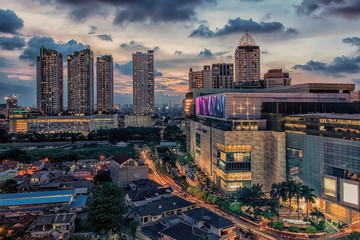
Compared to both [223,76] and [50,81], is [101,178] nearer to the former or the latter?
[223,76]

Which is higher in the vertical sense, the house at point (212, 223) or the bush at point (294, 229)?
the house at point (212, 223)

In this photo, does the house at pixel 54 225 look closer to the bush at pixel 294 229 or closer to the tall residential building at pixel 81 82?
the bush at pixel 294 229

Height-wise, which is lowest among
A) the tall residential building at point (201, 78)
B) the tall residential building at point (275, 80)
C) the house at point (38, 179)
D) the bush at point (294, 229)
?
the bush at point (294, 229)

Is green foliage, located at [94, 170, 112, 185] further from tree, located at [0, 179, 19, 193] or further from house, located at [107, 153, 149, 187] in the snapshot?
tree, located at [0, 179, 19, 193]

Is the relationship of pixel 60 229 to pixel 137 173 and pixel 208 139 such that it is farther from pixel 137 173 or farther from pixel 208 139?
pixel 208 139

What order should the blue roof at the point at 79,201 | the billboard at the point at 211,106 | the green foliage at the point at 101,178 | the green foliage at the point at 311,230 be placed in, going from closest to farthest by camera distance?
the green foliage at the point at 311,230
the blue roof at the point at 79,201
the green foliage at the point at 101,178
the billboard at the point at 211,106

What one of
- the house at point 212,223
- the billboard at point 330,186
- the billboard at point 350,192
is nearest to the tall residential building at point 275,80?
the billboard at point 330,186

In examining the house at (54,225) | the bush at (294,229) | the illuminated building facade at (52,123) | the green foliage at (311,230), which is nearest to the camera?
the house at (54,225)
